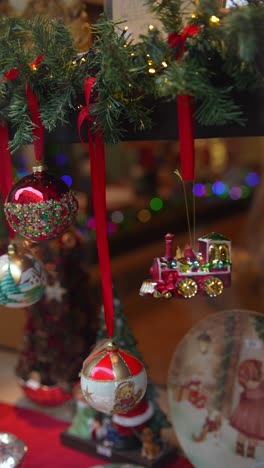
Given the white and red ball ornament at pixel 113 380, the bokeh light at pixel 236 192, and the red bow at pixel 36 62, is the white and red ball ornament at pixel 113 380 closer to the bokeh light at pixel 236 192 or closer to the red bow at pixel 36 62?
the red bow at pixel 36 62

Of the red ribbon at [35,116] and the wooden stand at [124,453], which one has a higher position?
the red ribbon at [35,116]

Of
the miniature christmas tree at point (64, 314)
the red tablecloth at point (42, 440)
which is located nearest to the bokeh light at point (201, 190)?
the miniature christmas tree at point (64, 314)

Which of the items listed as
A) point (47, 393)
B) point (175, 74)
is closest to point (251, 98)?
point (175, 74)

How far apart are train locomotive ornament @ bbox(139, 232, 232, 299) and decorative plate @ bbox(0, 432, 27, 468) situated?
0.50 metres

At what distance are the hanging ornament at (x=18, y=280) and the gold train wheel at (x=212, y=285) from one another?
372mm

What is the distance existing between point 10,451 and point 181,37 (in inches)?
31.4

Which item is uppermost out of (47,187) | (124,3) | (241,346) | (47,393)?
(124,3)

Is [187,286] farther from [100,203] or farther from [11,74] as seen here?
[11,74]

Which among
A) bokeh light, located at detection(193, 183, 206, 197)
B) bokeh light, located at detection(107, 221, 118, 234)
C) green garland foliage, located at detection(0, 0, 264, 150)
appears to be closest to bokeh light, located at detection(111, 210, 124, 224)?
bokeh light, located at detection(107, 221, 118, 234)

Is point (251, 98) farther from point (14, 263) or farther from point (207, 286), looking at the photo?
point (14, 263)

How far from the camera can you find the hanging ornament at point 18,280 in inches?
37.4

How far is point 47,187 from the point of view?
77 cm

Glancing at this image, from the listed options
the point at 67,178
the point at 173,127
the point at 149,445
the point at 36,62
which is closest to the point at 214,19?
the point at 173,127

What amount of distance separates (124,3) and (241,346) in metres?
0.56
